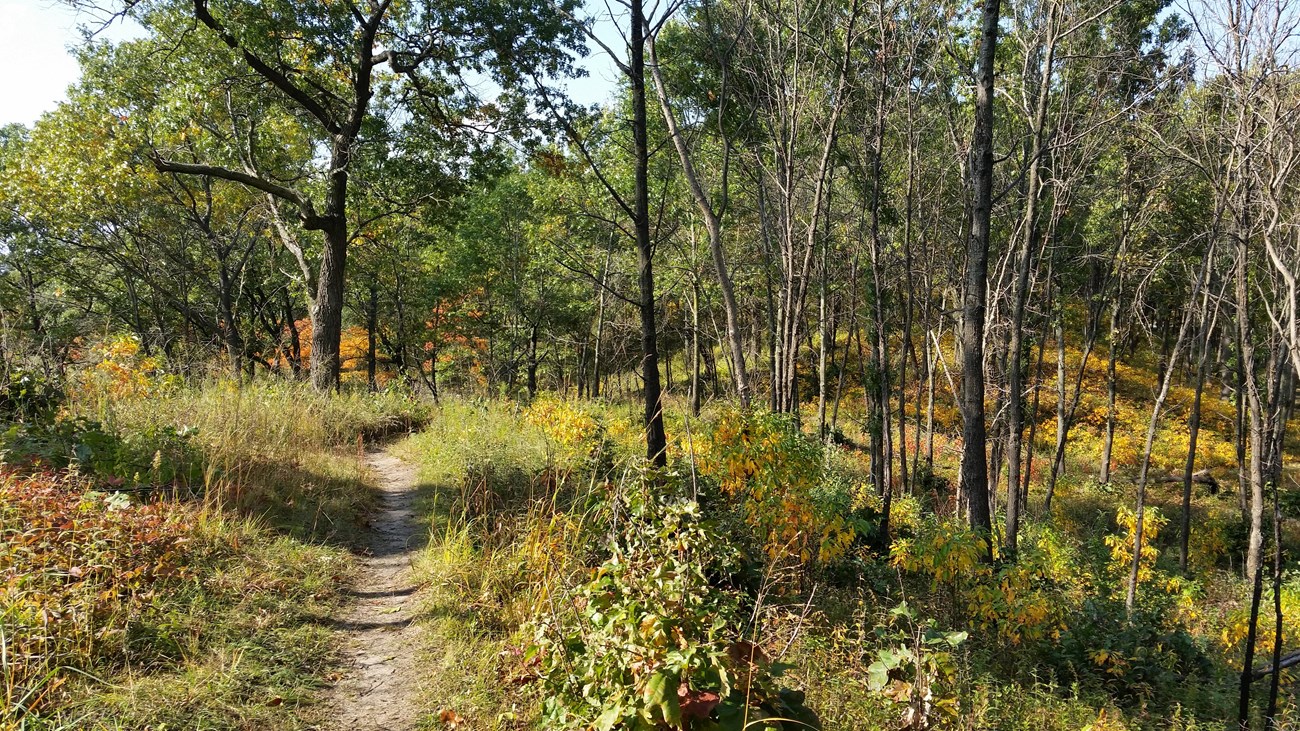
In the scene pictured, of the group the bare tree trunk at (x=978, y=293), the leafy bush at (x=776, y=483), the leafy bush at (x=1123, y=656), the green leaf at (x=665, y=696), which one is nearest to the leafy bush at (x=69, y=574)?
the green leaf at (x=665, y=696)

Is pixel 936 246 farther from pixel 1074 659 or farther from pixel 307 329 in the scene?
pixel 307 329

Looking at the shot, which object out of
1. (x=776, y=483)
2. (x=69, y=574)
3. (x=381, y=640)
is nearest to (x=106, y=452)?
(x=69, y=574)

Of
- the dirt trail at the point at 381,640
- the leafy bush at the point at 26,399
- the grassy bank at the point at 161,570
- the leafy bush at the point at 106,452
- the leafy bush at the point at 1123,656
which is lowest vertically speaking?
the leafy bush at the point at 1123,656

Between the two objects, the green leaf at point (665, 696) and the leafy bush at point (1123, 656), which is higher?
the green leaf at point (665, 696)

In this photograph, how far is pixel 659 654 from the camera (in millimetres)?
2088

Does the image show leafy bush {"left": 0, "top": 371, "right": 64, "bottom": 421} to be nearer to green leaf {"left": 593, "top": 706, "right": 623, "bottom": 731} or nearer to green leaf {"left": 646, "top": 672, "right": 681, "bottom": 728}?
green leaf {"left": 593, "top": 706, "right": 623, "bottom": 731}

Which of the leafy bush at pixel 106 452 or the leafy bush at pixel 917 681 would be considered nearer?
the leafy bush at pixel 917 681

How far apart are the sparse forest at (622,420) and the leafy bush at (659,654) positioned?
0.02 m

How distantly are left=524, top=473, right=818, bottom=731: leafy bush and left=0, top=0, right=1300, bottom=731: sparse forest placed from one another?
0.8 inches

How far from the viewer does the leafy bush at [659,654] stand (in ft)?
6.17

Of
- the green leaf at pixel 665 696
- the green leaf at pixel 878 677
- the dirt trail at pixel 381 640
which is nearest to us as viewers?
the green leaf at pixel 665 696

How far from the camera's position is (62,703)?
2.46 meters

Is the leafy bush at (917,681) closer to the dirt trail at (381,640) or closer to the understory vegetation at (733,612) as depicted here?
the understory vegetation at (733,612)

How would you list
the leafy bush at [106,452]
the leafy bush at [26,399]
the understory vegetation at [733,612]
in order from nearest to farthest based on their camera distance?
the understory vegetation at [733,612], the leafy bush at [106,452], the leafy bush at [26,399]
